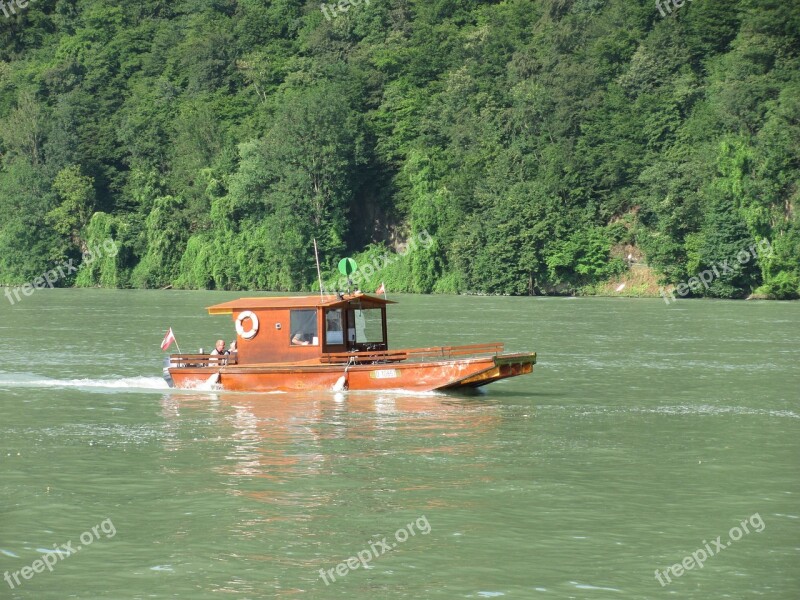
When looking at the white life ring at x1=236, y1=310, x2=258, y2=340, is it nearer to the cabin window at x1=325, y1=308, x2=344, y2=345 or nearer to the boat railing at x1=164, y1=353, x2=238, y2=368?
the boat railing at x1=164, y1=353, x2=238, y2=368

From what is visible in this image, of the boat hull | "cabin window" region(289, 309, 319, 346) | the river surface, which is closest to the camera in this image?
the river surface

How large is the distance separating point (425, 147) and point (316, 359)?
95993 millimetres

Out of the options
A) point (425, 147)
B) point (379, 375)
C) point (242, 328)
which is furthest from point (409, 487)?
point (425, 147)

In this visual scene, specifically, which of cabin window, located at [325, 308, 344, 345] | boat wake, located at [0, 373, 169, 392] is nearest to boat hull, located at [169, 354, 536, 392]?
cabin window, located at [325, 308, 344, 345]

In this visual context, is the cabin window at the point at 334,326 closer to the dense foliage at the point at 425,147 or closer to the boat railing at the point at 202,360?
the boat railing at the point at 202,360

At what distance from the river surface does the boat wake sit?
158 mm

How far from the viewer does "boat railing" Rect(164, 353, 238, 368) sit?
38844 mm

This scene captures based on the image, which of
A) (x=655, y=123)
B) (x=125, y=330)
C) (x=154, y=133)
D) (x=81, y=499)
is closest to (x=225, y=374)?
(x=81, y=499)

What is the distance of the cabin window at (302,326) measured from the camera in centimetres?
3809

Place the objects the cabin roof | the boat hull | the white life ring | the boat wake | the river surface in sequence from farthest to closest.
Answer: the boat wake
the white life ring
the cabin roof
the boat hull
the river surface

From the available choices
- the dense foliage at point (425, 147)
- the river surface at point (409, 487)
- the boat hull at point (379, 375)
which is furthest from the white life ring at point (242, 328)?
the dense foliage at point (425, 147)

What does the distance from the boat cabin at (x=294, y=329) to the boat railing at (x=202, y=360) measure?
1.15 feet

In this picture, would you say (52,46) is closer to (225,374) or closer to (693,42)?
(693,42)

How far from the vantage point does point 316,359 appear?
1480 inches
